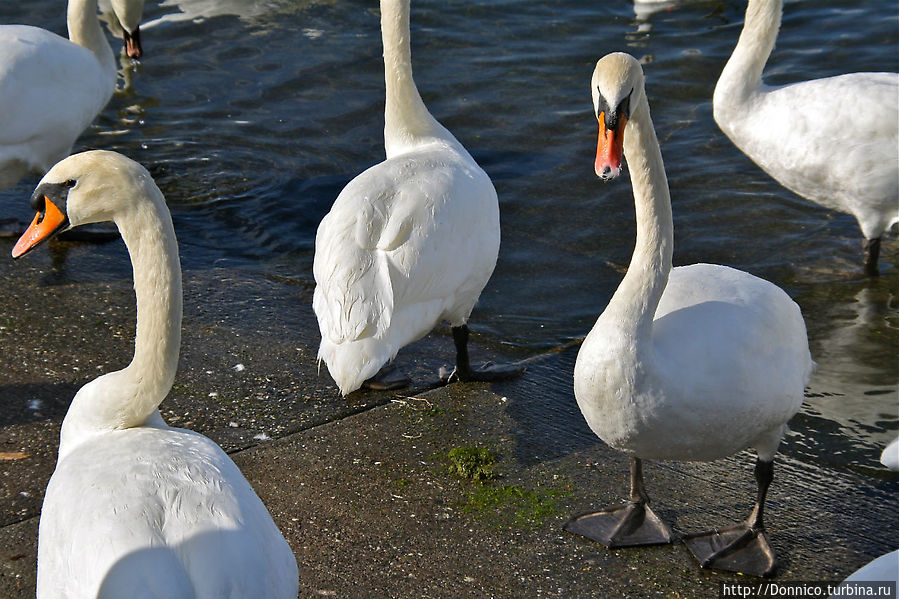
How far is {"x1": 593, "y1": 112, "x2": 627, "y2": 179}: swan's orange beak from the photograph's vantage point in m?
3.41

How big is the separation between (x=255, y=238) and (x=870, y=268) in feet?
12.7

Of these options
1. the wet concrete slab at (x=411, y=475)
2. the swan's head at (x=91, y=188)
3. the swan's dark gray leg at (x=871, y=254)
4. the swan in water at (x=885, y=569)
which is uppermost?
the swan's head at (x=91, y=188)

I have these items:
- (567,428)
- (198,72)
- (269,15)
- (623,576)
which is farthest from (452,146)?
(269,15)

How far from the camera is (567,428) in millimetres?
4629

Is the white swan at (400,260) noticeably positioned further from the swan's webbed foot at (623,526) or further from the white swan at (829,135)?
the white swan at (829,135)

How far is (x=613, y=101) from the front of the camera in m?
3.48

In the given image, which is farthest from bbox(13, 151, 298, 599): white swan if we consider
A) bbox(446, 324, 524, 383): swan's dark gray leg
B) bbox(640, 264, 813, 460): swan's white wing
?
bbox(446, 324, 524, 383): swan's dark gray leg

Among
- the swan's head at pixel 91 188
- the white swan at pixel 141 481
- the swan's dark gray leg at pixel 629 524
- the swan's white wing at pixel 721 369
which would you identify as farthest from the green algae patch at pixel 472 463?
the swan's head at pixel 91 188

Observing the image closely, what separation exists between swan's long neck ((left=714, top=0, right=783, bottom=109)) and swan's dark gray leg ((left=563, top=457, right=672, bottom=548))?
3521 mm

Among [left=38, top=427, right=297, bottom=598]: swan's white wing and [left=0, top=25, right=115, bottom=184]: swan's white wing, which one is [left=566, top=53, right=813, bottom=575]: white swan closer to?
[left=38, top=427, right=297, bottom=598]: swan's white wing

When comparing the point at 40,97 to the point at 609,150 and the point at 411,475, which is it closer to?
the point at 411,475

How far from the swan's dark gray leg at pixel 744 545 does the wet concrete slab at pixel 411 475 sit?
0.14ft

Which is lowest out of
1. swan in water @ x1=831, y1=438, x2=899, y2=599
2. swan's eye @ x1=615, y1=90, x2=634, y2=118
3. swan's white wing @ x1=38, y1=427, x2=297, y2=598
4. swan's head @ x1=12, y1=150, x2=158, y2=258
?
swan's white wing @ x1=38, y1=427, x2=297, y2=598

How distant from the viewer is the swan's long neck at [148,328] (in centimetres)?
337
